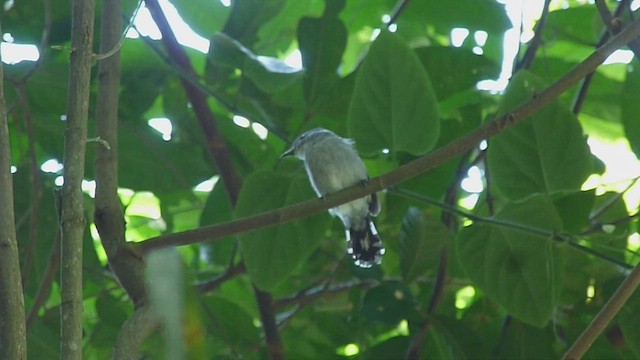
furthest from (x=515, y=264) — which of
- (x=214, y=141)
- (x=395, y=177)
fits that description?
(x=214, y=141)

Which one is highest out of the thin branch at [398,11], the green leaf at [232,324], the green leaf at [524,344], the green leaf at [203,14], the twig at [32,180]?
the green leaf at [203,14]

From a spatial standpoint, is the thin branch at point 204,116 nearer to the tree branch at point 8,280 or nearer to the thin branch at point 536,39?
the thin branch at point 536,39

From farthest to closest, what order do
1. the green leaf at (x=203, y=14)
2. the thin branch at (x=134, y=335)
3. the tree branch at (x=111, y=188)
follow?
the green leaf at (x=203, y=14) → the tree branch at (x=111, y=188) → the thin branch at (x=134, y=335)

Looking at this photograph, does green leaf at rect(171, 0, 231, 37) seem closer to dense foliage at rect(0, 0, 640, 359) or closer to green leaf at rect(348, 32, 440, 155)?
dense foliage at rect(0, 0, 640, 359)

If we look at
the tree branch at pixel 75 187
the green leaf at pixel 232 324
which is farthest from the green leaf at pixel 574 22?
the tree branch at pixel 75 187

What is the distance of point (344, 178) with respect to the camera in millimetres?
2633

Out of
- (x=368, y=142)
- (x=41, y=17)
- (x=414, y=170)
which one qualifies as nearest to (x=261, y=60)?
(x=368, y=142)

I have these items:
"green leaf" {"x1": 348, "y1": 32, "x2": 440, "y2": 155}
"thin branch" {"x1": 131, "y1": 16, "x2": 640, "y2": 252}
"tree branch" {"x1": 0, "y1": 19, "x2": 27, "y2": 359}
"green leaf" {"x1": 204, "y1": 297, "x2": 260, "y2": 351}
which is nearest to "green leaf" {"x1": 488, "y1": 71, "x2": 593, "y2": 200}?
"green leaf" {"x1": 348, "y1": 32, "x2": 440, "y2": 155}

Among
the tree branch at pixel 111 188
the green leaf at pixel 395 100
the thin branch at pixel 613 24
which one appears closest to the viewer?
the tree branch at pixel 111 188

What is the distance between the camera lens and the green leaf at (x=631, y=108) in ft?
6.27

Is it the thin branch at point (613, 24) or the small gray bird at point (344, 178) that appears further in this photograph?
the small gray bird at point (344, 178)

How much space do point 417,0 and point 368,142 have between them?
0.70 metres

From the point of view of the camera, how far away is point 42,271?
2.16 metres

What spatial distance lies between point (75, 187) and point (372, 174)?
58.7 inches
